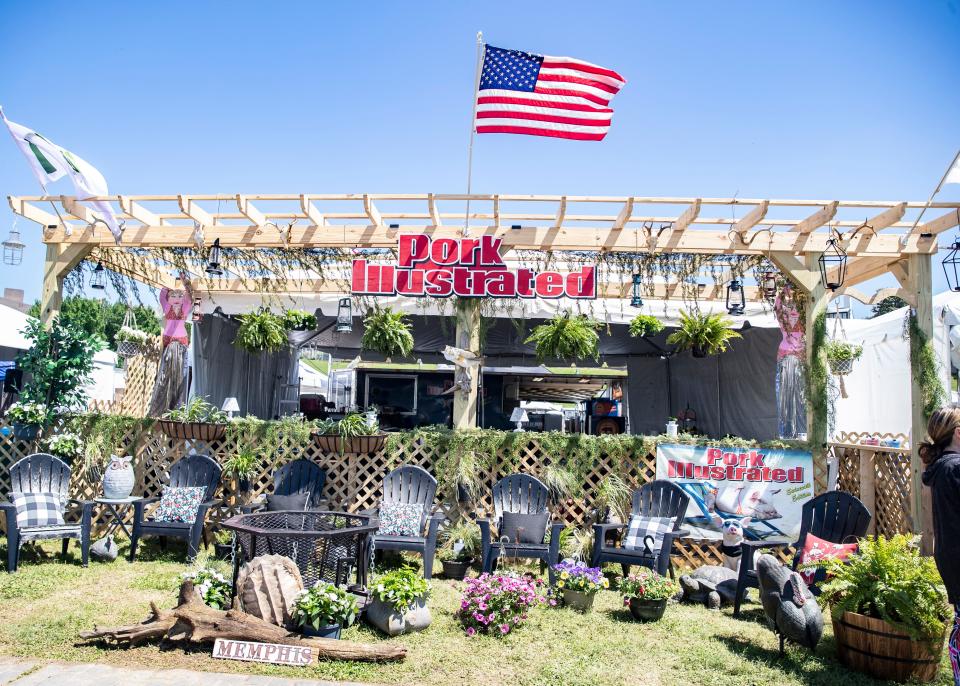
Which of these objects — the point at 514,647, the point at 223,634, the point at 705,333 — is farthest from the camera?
the point at 705,333

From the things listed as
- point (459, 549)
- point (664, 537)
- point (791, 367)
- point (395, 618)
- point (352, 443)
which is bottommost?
point (395, 618)

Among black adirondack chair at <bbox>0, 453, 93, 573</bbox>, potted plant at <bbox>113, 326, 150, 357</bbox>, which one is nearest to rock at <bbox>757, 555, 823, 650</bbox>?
black adirondack chair at <bbox>0, 453, 93, 573</bbox>

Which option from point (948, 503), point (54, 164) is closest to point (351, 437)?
point (54, 164)

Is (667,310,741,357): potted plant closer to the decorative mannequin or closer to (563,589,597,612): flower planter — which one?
the decorative mannequin

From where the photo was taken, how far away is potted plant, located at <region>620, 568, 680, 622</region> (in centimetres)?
465

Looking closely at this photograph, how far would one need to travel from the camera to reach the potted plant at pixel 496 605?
168 inches

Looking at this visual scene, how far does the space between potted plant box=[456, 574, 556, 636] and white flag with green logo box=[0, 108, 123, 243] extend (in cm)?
552

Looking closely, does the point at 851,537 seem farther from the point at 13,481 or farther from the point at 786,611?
the point at 13,481

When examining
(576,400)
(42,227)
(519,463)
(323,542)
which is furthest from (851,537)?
(576,400)

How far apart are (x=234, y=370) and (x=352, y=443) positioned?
236 inches

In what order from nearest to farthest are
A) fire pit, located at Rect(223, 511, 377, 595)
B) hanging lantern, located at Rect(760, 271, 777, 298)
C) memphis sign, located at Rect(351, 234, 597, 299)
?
fire pit, located at Rect(223, 511, 377, 595) → memphis sign, located at Rect(351, 234, 597, 299) → hanging lantern, located at Rect(760, 271, 777, 298)

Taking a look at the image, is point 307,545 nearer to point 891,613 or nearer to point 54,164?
point 891,613

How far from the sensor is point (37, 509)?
19.0ft

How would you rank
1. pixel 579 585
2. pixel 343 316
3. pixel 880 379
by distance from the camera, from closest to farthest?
pixel 579 585, pixel 343 316, pixel 880 379
